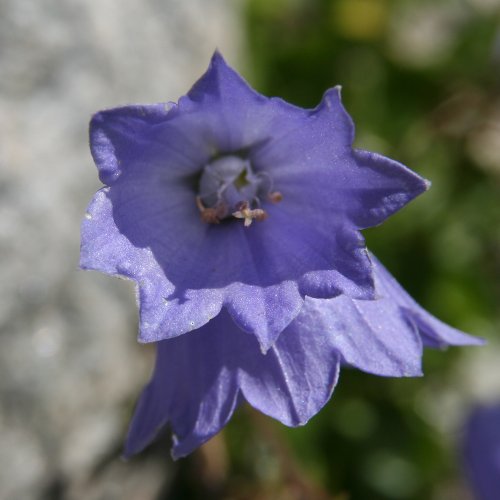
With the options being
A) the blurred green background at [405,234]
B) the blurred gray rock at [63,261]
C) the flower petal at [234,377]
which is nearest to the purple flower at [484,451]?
the blurred green background at [405,234]

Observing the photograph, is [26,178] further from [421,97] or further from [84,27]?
[421,97]

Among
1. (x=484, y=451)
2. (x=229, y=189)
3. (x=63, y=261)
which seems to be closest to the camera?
(x=229, y=189)

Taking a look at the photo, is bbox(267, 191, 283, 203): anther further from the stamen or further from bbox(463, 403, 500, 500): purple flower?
bbox(463, 403, 500, 500): purple flower

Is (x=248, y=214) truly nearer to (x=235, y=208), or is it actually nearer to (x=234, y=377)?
(x=235, y=208)

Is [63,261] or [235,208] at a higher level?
[235,208]

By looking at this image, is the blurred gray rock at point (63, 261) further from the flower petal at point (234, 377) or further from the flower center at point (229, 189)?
the flower petal at point (234, 377)

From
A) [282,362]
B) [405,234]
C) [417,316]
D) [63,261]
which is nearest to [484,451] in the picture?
[405,234]

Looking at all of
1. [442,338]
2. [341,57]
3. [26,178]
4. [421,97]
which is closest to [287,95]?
[341,57]
